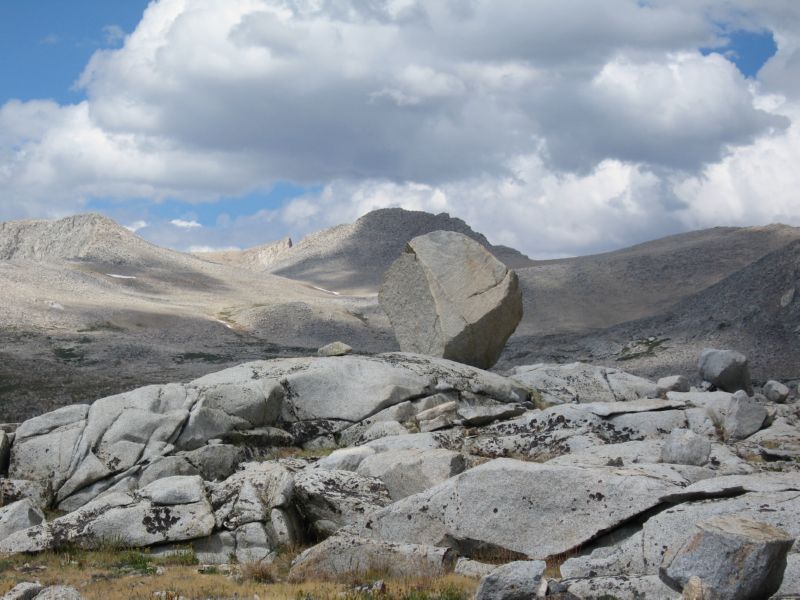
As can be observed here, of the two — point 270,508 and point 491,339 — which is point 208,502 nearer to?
point 270,508

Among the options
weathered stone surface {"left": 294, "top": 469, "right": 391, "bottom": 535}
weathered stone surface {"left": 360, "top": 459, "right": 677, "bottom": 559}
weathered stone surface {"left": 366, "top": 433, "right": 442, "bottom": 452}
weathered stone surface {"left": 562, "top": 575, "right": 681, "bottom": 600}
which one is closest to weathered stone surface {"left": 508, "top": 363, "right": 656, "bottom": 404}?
weathered stone surface {"left": 366, "top": 433, "right": 442, "bottom": 452}

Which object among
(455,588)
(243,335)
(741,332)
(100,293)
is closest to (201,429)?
(455,588)

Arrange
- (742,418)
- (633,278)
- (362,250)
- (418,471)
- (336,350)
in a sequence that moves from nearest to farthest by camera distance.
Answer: (418,471) < (742,418) < (336,350) < (633,278) < (362,250)

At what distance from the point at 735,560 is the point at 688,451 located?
7.69 m

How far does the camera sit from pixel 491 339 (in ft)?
104

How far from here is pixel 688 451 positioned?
16656mm

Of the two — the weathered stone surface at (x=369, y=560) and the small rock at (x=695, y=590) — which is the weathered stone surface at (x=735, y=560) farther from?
the weathered stone surface at (x=369, y=560)

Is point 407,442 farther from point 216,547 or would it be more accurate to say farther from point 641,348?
point 641,348

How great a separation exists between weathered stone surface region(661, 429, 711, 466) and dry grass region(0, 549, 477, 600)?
654cm

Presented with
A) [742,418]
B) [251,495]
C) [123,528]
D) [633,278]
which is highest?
[633,278]

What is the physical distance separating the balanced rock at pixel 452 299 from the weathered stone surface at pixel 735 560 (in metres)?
21.1

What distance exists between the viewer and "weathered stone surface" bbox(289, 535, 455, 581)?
505 inches

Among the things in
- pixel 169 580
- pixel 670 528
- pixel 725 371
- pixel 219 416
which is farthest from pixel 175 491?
pixel 725 371

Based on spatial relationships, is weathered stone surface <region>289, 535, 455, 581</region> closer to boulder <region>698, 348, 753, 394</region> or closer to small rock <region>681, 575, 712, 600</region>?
small rock <region>681, 575, 712, 600</region>
